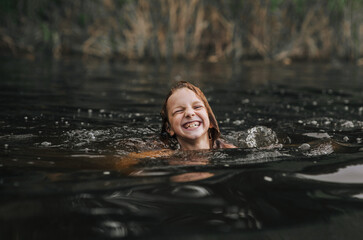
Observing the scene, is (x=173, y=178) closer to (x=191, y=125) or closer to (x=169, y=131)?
(x=191, y=125)

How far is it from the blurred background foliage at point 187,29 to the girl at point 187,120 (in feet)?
30.1

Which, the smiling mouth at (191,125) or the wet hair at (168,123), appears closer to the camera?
the smiling mouth at (191,125)

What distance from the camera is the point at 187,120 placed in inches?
142

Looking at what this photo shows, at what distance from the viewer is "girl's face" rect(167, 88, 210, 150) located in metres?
3.60

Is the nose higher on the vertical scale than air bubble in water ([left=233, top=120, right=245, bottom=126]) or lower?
higher

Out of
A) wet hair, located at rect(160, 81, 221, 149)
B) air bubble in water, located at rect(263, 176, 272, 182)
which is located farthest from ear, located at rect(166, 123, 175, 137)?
air bubble in water, located at rect(263, 176, 272, 182)


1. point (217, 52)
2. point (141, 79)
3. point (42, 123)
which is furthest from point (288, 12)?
point (42, 123)

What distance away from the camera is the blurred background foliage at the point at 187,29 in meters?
13.3

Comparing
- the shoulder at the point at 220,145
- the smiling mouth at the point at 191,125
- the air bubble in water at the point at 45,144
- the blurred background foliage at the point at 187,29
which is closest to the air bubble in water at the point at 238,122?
the shoulder at the point at 220,145

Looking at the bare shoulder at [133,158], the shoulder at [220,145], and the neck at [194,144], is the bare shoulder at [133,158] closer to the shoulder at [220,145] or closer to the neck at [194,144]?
the neck at [194,144]

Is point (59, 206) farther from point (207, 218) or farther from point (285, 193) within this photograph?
point (285, 193)

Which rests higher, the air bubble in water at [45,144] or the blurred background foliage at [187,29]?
the blurred background foliage at [187,29]

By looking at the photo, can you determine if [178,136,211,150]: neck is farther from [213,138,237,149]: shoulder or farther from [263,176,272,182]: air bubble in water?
[263,176,272,182]: air bubble in water

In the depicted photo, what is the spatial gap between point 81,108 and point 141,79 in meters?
3.67
